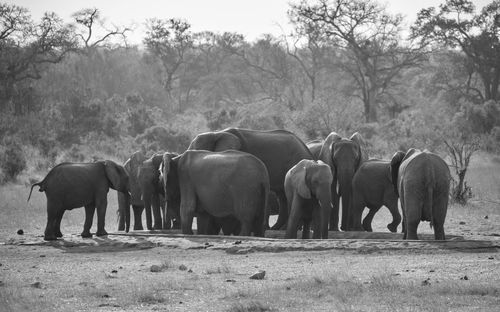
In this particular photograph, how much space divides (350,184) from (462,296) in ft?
26.7

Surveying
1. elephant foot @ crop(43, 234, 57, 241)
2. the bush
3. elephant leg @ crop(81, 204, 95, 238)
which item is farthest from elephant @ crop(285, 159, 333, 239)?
the bush

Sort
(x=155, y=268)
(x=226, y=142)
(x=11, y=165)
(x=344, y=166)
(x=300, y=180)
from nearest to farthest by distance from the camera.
→ (x=155, y=268) < (x=300, y=180) < (x=344, y=166) < (x=226, y=142) < (x=11, y=165)

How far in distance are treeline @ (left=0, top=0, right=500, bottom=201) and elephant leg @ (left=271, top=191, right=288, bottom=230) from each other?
8.11m

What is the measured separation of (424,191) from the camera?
12594 mm

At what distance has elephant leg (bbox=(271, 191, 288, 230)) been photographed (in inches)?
628

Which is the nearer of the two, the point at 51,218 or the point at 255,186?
the point at 255,186

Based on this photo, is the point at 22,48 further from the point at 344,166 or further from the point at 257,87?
the point at 344,166

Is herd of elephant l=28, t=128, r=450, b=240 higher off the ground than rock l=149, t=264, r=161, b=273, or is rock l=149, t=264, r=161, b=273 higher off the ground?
herd of elephant l=28, t=128, r=450, b=240

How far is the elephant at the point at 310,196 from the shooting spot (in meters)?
13.6

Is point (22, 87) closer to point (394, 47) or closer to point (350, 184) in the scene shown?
point (394, 47)

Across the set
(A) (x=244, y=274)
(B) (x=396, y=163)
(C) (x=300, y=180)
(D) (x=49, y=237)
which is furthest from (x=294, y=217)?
(A) (x=244, y=274)

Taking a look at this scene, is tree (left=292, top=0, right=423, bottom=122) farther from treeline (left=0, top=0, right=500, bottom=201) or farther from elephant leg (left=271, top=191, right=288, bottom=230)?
elephant leg (left=271, top=191, right=288, bottom=230)

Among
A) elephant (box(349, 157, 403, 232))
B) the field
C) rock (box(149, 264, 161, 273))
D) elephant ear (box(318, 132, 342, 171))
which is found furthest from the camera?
elephant ear (box(318, 132, 342, 171))

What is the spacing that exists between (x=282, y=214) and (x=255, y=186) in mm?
2446
